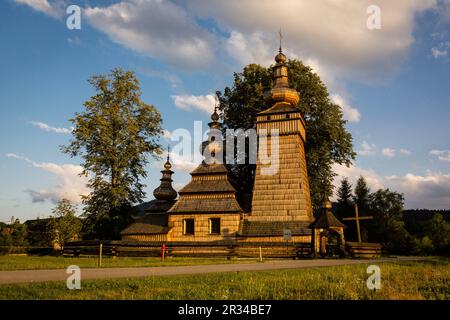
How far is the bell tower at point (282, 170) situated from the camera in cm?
2947

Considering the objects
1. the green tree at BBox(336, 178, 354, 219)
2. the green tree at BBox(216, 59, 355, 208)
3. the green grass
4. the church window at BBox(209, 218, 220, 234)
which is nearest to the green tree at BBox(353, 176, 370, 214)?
the green tree at BBox(336, 178, 354, 219)

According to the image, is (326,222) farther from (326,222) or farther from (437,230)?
(437,230)

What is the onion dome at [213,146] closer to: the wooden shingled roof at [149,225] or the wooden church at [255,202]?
the wooden church at [255,202]

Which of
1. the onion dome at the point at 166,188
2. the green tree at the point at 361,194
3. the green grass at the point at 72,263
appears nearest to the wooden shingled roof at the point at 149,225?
the onion dome at the point at 166,188

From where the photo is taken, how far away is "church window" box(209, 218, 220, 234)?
30536 mm

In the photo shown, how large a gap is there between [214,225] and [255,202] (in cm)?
392

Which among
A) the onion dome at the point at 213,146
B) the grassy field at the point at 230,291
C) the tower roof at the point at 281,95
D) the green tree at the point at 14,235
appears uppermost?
the tower roof at the point at 281,95

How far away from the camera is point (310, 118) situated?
3734 centimetres

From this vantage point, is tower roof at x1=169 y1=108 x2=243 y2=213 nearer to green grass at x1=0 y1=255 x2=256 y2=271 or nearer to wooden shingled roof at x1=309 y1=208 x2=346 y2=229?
wooden shingled roof at x1=309 y1=208 x2=346 y2=229

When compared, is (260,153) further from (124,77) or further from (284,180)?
(124,77)

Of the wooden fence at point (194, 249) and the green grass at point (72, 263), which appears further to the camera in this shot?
the wooden fence at point (194, 249)

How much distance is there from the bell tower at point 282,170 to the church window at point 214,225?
2.69m

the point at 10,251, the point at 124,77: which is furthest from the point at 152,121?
the point at 10,251

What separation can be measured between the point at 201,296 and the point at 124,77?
31472 millimetres
